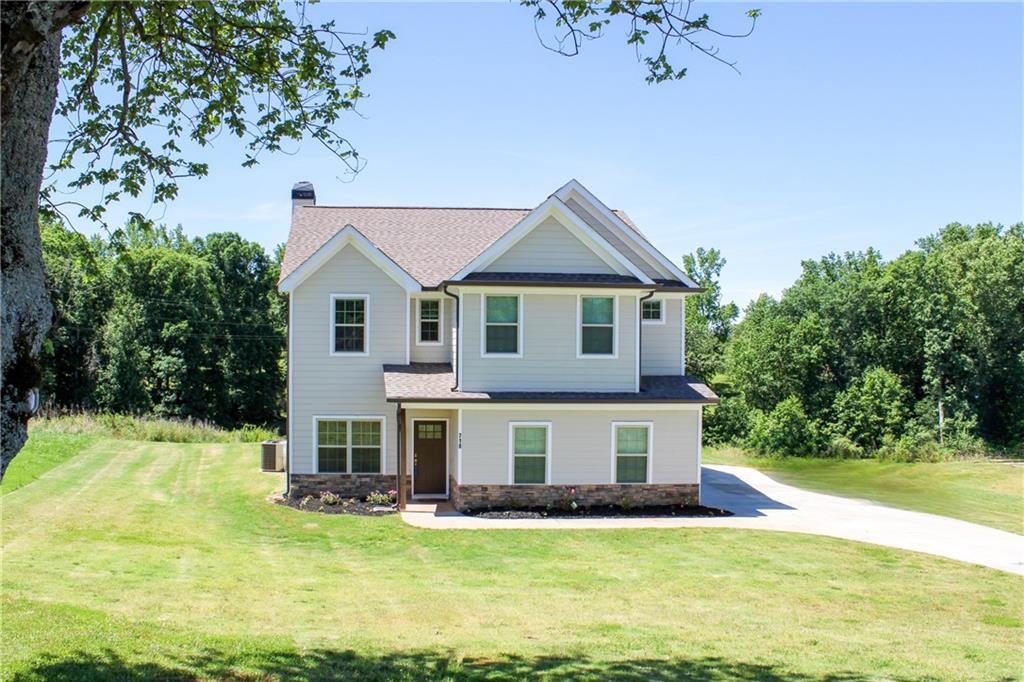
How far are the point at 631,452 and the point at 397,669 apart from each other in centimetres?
1405

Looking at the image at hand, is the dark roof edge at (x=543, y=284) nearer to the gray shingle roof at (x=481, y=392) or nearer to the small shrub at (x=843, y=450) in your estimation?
the gray shingle roof at (x=481, y=392)

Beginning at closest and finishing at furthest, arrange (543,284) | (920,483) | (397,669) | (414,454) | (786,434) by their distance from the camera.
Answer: (397,669)
(543,284)
(414,454)
(920,483)
(786,434)

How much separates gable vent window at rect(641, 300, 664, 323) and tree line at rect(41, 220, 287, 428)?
34.8 metres

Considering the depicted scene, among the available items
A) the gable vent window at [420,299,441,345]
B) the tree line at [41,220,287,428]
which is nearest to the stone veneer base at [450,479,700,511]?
the gable vent window at [420,299,441,345]

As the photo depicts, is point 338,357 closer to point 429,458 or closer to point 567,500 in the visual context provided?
point 429,458

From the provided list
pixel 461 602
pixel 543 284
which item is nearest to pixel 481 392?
pixel 543 284

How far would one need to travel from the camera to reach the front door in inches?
927

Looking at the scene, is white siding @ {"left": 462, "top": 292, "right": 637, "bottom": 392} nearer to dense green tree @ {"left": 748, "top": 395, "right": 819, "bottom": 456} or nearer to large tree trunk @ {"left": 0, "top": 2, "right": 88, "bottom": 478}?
large tree trunk @ {"left": 0, "top": 2, "right": 88, "bottom": 478}

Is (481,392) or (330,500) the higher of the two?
(481,392)

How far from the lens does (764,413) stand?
158ft

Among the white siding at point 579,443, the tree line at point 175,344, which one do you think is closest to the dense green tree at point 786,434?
the white siding at point 579,443

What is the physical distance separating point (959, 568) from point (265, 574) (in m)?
11.8

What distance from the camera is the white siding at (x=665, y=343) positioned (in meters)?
24.3

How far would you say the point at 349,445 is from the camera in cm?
2316
